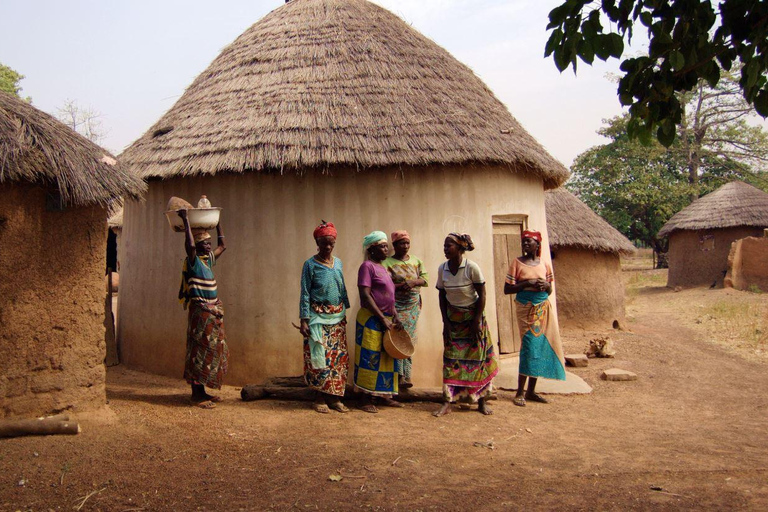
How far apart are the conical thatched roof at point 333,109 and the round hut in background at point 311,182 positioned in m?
0.02

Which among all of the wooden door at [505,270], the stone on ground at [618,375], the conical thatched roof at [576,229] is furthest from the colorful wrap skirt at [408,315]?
the conical thatched roof at [576,229]

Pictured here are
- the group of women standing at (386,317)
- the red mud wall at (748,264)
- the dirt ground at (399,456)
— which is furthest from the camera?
the red mud wall at (748,264)

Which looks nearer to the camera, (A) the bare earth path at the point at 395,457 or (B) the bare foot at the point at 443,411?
(A) the bare earth path at the point at 395,457

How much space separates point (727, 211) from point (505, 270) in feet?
44.7

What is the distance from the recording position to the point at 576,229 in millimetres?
11766

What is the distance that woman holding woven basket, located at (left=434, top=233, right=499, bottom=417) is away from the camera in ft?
18.1

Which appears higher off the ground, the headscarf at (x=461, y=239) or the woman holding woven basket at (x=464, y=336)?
the headscarf at (x=461, y=239)

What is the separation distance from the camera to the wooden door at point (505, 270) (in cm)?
733

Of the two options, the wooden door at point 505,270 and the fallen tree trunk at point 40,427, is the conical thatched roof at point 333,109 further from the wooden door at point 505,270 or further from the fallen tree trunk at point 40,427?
the fallen tree trunk at point 40,427

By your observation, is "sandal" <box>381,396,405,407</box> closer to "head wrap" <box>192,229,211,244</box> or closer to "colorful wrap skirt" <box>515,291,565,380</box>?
"colorful wrap skirt" <box>515,291,565,380</box>

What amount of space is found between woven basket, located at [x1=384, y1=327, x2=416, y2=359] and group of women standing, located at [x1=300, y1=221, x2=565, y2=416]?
0.19 feet

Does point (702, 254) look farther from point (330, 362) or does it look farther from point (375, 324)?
point (330, 362)

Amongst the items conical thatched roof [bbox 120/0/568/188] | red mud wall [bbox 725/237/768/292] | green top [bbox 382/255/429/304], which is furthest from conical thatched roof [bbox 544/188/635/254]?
green top [bbox 382/255/429/304]

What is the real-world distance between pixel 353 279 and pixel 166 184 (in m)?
2.36
